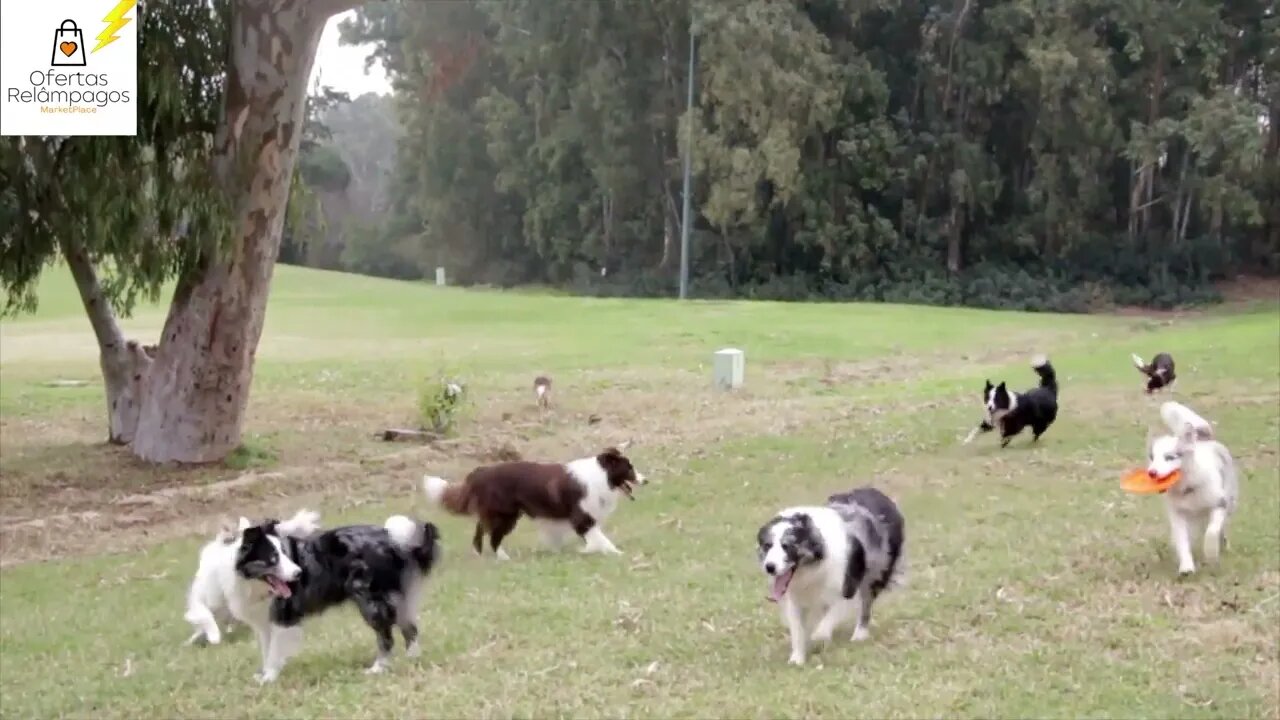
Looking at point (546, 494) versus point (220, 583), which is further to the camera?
point (546, 494)

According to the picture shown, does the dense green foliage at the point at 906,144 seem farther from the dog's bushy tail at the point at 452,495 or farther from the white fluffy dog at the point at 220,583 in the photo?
the white fluffy dog at the point at 220,583

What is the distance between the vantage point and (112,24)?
12.8 meters

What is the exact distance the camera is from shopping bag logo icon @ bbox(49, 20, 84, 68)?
12.4 meters

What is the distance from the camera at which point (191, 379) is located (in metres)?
14.5

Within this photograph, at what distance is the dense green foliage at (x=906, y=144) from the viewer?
4350 cm

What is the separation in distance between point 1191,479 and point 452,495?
4739 millimetres

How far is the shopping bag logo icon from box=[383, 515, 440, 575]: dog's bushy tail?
8.03 m

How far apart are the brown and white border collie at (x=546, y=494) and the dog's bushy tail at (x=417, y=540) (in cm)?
229

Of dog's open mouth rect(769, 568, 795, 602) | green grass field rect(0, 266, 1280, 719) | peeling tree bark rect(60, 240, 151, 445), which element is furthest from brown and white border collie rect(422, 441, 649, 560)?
peeling tree bark rect(60, 240, 151, 445)

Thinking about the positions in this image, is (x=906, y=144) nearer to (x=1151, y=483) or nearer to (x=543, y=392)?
(x=543, y=392)

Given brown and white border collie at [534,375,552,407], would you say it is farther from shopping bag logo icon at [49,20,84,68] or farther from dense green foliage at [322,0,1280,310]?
dense green foliage at [322,0,1280,310]

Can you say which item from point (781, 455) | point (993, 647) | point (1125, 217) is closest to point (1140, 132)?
point (1125, 217)

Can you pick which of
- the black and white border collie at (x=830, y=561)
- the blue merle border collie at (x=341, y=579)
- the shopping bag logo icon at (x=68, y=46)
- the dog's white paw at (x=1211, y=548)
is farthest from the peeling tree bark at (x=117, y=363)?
the dog's white paw at (x=1211, y=548)

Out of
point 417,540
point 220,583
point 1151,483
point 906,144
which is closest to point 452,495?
point 220,583
